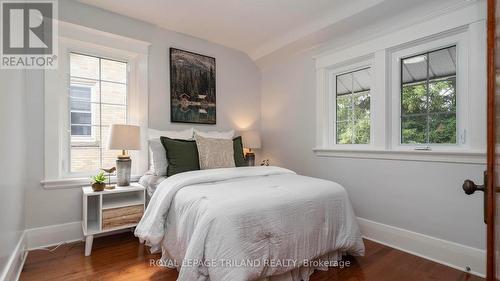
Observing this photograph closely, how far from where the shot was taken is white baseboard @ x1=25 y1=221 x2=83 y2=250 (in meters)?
2.25

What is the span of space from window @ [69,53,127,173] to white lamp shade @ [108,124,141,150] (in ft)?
1.67

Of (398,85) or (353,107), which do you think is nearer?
(398,85)

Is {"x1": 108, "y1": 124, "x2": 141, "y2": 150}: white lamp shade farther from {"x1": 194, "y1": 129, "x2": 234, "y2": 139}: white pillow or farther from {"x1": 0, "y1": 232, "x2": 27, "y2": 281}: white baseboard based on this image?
{"x1": 0, "y1": 232, "x2": 27, "y2": 281}: white baseboard

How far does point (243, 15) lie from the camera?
9.14ft

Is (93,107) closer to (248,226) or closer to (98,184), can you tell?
(98,184)

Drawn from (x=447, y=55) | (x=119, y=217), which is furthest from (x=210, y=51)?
(x=447, y=55)

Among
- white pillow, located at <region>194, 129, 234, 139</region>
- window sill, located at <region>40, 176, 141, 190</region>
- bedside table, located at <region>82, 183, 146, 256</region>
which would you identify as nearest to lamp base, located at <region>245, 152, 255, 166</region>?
white pillow, located at <region>194, 129, 234, 139</region>

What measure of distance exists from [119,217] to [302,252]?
1693 millimetres

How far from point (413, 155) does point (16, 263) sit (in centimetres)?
334

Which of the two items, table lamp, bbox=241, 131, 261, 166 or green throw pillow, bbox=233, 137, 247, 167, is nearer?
green throw pillow, bbox=233, 137, 247, 167

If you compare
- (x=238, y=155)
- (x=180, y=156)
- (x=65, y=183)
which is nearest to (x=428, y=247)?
(x=238, y=155)

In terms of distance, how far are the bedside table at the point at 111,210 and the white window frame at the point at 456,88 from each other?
2643 millimetres

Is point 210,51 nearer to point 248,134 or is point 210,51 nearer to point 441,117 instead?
point 248,134

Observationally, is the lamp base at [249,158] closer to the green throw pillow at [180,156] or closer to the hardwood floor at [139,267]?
the green throw pillow at [180,156]
